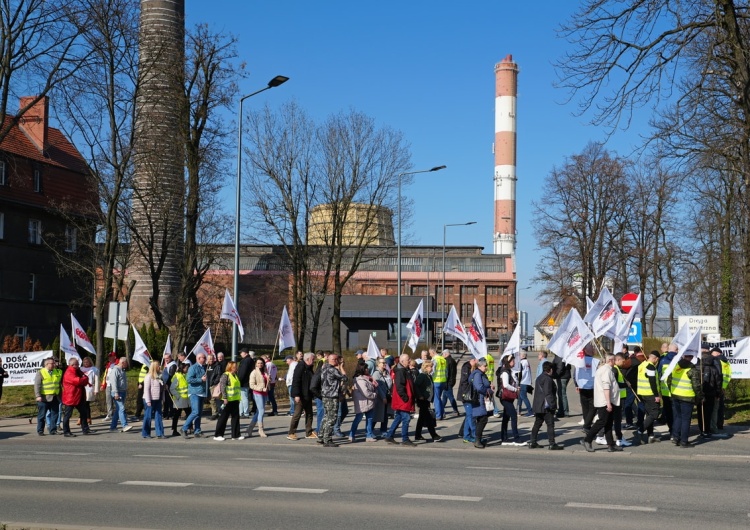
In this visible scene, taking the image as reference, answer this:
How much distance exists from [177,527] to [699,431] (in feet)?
46.7

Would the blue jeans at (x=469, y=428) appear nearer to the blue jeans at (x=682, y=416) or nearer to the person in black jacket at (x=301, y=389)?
the person in black jacket at (x=301, y=389)

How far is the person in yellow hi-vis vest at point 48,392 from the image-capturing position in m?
20.6

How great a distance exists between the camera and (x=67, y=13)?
27766 millimetres

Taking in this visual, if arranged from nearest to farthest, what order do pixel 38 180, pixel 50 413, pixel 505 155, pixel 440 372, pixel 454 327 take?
1. pixel 50 413
2. pixel 440 372
3. pixel 454 327
4. pixel 38 180
5. pixel 505 155

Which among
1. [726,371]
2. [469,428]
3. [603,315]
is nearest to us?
[469,428]

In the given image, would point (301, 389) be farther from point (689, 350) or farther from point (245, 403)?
point (689, 350)

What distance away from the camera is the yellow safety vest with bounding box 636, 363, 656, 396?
61.7 ft

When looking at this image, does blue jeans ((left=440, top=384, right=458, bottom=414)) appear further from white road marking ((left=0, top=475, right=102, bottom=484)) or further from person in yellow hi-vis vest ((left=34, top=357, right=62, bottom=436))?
white road marking ((left=0, top=475, right=102, bottom=484))

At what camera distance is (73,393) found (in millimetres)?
20359

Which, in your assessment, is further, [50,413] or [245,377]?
[245,377]

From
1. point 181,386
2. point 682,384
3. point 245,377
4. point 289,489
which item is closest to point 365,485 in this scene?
point 289,489

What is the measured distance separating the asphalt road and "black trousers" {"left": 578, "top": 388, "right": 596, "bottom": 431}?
57 centimetres

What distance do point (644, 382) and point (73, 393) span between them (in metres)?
11.9

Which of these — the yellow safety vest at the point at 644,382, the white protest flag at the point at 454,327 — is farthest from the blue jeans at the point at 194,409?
the yellow safety vest at the point at 644,382
